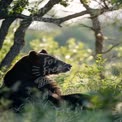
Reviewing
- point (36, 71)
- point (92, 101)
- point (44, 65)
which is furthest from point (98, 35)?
point (92, 101)

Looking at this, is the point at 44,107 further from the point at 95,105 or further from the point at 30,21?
the point at 30,21

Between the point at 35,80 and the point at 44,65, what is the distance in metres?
0.66

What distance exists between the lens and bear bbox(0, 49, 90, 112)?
9.83 meters

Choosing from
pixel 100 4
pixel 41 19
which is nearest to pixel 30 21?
pixel 41 19

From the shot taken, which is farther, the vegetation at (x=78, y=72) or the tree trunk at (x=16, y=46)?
the tree trunk at (x=16, y=46)

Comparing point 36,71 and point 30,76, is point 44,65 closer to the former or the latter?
point 36,71

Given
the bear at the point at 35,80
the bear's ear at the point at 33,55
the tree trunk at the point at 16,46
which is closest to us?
the bear at the point at 35,80

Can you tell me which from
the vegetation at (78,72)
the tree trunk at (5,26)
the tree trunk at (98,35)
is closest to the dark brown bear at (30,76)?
the vegetation at (78,72)

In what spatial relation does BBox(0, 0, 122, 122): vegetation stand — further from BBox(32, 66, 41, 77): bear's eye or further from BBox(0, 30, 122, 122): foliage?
BBox(32, 66, 41, 77): bear's eye

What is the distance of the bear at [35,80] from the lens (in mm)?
9828

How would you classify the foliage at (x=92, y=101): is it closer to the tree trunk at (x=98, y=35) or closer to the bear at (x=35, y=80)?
the bear at (x=35, y=80)

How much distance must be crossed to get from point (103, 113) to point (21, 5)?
656 cm

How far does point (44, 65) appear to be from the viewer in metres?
11.4

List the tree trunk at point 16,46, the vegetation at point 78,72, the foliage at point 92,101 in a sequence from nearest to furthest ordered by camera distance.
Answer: the foliage at point 92,101 → the vegetation at point 78,72 → the tree trunk at point 16,46
